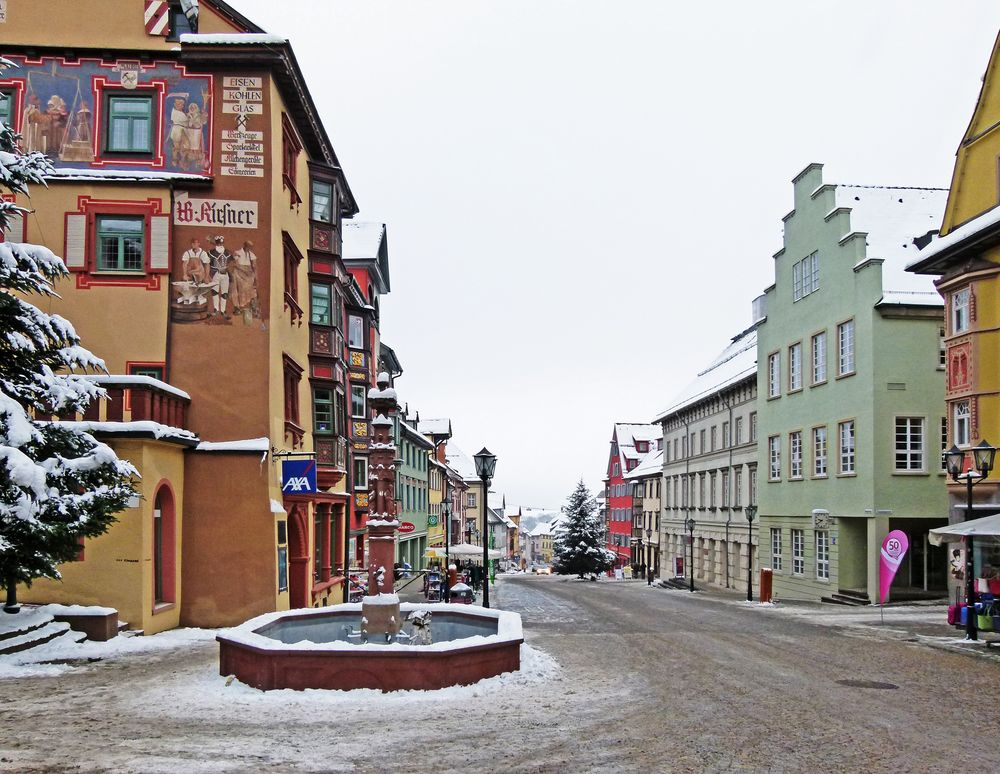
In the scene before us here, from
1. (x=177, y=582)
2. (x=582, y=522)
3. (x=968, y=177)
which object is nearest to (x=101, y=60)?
(x=177, y=582)

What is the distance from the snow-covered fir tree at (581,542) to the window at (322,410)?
144 ft

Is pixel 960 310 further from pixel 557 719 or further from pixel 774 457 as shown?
pixel 557 719

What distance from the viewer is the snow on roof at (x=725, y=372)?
49.1 m

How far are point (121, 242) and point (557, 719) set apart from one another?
16909 millimetres

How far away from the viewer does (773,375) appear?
42656 mm

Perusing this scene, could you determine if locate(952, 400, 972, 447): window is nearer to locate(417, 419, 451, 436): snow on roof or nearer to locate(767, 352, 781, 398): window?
locate(767, 352, 781, 398): window

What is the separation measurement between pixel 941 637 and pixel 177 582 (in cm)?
1699

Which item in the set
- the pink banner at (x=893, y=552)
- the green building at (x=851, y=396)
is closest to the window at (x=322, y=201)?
the green building at (x=851, y=396)

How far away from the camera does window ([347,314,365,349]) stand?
39.6m

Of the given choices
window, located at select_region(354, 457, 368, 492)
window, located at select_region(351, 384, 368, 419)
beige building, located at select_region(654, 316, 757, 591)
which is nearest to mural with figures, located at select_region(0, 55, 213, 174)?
window, located at select_region(351, 384, 368, 419)

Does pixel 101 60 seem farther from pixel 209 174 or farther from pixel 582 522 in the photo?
pixel 582 522

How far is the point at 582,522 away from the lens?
7338 cm

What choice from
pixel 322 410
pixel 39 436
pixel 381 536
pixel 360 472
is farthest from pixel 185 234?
pixel 360 472

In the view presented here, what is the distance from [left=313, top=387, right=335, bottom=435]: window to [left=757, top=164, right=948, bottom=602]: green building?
57.8ft
